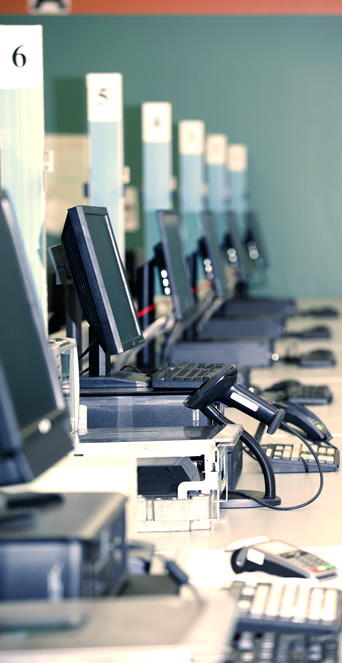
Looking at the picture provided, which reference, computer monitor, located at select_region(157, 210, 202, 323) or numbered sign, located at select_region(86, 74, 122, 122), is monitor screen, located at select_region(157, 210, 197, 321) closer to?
computer monitor, located at select_region(157, 210, 202, 323)

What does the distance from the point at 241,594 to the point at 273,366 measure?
114 inches

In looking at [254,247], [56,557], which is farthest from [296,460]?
[254,247]

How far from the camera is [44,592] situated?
102 cm

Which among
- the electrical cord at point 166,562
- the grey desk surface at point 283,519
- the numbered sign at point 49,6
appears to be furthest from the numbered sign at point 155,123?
the numbered sign at point 49,6

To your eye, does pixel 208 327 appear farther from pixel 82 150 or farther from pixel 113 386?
pixel 82 150

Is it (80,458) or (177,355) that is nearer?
(80,458)

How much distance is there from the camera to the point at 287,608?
1.25 m

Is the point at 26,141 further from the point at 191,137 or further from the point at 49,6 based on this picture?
the point at 49,6

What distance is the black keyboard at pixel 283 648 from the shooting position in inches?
45.6

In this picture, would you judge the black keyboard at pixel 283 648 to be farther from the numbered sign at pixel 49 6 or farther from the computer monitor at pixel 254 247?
the numbered sign at pixel 49 6

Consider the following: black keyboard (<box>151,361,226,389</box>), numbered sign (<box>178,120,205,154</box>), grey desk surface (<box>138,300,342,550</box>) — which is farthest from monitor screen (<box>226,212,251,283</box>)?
black keyboard (<box>151,361,226,389</box>)

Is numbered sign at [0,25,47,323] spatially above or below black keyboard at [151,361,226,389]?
above

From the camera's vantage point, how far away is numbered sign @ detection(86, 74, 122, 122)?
380 cm

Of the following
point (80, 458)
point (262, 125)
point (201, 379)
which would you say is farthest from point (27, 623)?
point (262, 125)
